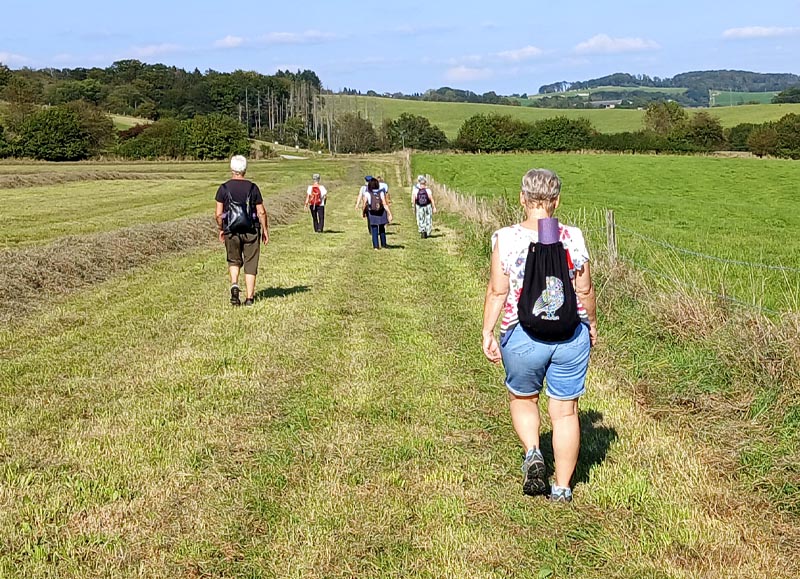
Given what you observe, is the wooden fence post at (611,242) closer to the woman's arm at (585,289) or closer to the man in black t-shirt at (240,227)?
the man in black t-shirt at (240,227)

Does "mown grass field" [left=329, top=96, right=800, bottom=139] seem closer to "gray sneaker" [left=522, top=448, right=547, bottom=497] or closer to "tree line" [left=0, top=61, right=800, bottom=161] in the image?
"tree line" [left=0, top=61, right=800, bottom=161]

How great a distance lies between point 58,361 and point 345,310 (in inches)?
157

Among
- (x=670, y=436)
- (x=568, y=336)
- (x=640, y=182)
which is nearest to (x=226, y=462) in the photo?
(x=568, y=336)

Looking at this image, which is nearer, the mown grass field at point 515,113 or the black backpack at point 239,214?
the black backpack at point 239,214

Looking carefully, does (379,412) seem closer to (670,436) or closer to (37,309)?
(670,436)

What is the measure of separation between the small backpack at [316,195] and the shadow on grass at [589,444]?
16.7 metres

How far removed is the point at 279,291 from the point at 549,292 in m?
8.51

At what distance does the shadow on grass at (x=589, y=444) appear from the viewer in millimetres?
5459

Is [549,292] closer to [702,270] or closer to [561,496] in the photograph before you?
[561,496]

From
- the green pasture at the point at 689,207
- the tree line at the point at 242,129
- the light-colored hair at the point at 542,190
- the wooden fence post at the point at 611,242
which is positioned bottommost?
the green pasture at the point at 689,207

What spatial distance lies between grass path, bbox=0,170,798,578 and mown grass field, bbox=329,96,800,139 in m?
112

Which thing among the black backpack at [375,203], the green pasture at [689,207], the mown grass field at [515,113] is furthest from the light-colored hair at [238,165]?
the mown grass field at [515,113]

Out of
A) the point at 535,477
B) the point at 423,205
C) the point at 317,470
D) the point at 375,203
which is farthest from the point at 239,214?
the point at 423,205

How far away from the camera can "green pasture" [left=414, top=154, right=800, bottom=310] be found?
458 inches
